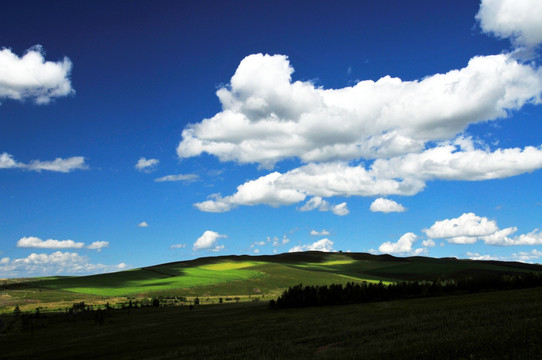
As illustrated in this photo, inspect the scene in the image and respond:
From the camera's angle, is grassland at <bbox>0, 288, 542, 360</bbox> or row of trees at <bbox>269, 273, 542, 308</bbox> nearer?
grassland at <bbox>0, 288, 542, 360</bbox>

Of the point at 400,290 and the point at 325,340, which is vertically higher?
the point at 400,290

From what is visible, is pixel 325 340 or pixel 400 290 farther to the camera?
pixel 400 290

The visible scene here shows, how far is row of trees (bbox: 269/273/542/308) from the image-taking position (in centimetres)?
9869

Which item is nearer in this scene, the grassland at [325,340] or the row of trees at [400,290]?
the grassland at [325,340]

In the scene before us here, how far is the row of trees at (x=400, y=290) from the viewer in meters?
98.7

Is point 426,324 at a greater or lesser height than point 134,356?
greater

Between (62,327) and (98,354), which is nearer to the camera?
(98,354)

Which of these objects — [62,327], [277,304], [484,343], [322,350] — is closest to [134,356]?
[322,350]

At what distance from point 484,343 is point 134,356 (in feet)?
121

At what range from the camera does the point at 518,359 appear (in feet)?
71.7

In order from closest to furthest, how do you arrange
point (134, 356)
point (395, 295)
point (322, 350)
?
point (322, 350) → point (134, 356) → point (395, 295)

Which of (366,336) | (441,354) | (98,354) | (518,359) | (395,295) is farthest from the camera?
(395,295)

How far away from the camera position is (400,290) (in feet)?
339

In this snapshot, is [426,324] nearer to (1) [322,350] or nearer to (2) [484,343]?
(1) [322,350]
